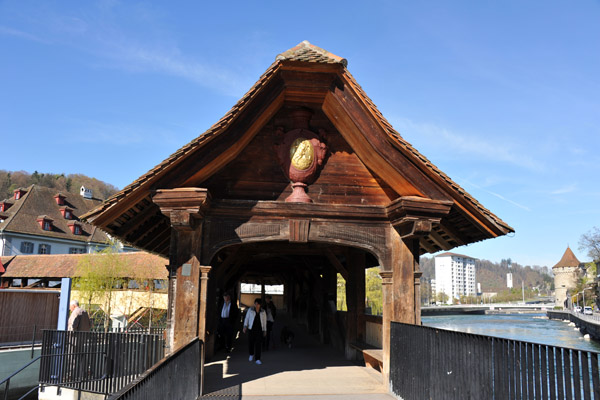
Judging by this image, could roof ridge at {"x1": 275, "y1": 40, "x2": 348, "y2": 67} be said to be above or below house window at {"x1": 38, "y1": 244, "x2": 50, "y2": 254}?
above

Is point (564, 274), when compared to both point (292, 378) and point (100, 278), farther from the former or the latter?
point (292, 378)

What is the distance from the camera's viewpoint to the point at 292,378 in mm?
8867

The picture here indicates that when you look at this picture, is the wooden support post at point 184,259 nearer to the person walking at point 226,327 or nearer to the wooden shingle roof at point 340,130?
the wooden shingle roof at point 340,130

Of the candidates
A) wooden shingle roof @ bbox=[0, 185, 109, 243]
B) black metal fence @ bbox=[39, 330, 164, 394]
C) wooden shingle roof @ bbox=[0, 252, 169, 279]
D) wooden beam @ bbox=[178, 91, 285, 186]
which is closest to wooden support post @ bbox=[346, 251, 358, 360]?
wooden beam @ bbox=[178, 91, 285, 186]

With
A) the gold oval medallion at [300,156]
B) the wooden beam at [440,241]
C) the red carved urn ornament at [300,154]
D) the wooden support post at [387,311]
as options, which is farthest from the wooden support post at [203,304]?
the wooden beam at [440,241]

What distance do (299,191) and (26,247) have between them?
50.2 meters

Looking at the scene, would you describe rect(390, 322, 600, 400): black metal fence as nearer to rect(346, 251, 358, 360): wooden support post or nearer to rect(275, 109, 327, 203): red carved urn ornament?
rect(275, 109, 327, 203): red carved urn ornament

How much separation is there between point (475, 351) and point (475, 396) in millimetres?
440

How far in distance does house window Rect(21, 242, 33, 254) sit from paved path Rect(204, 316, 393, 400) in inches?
1740

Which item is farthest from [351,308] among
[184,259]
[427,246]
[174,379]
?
[174,379]

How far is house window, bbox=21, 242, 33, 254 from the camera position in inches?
1939

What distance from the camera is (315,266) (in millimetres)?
16469

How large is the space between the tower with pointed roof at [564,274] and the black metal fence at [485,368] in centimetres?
11571

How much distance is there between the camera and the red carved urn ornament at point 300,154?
8.09 metres
